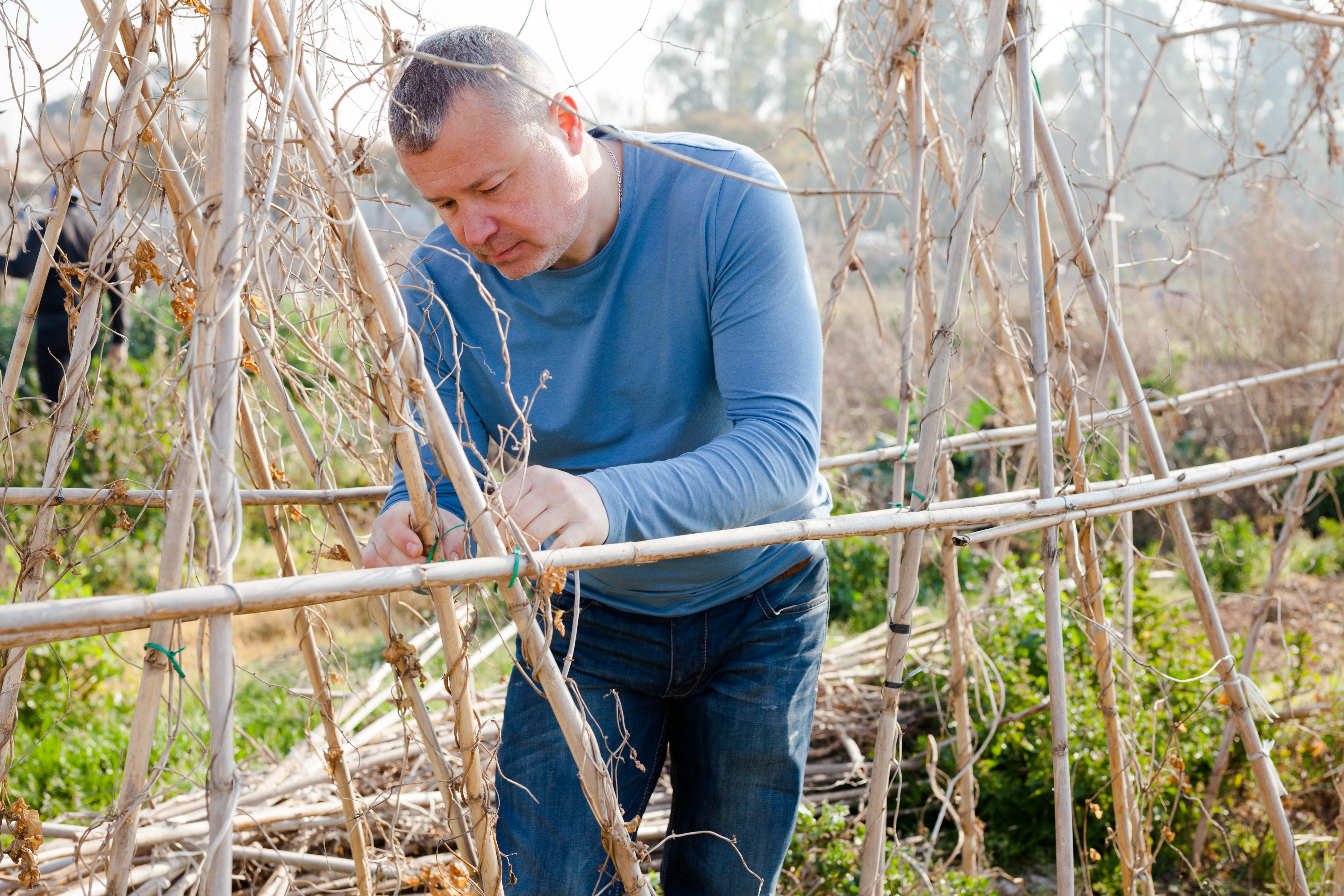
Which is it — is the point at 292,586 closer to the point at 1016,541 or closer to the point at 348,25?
the point at 348,25

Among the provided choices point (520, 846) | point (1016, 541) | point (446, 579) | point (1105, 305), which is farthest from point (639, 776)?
point (1016, 541)

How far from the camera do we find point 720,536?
1145mm

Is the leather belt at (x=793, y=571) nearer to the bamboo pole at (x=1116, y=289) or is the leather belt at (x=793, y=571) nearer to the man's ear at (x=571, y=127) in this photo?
the bamboo pole at (x=1116, y=289)

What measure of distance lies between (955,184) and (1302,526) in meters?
4.50

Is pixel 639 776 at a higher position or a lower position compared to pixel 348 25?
lower

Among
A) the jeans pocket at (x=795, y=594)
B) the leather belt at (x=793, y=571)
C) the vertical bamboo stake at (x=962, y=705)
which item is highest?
the leather belt at (x=793, y=571)

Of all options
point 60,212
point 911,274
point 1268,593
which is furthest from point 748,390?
point 1268,593

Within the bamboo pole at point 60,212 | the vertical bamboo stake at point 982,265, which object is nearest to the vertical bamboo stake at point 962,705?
the vertical bamboo stake at point 982,265

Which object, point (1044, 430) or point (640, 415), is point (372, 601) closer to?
point (640, 415)

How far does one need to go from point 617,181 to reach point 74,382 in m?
0.82

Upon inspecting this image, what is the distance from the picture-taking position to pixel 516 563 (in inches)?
39.3

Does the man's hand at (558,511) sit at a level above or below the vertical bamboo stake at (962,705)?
above

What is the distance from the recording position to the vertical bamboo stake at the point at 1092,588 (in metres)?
1.55

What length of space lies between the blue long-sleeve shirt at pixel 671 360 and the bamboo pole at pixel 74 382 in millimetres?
400
